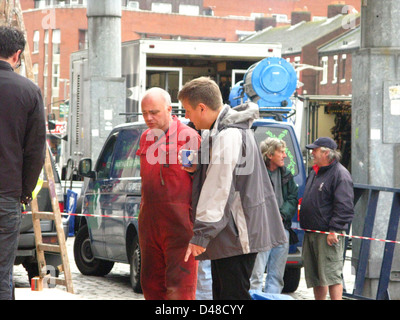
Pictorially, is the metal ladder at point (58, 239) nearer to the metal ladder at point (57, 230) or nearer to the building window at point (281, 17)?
the metal ladder at point (57, 230)

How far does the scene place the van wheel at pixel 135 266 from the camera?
10.7 m

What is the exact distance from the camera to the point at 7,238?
5805 mm

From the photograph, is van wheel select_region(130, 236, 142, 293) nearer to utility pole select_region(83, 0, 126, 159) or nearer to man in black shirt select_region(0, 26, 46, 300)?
man in black shirt select_region(0, 26, 46, 300)

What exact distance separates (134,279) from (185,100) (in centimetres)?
507

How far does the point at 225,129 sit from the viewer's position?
5.88m

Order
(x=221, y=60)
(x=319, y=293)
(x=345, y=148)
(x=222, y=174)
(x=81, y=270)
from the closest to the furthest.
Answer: (x=222, y=174), (x=319, y=293), (x=81, y=270), (x=221, y=60), (x=345, y=148)

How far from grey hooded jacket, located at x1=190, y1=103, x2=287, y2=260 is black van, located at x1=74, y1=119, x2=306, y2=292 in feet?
15.0

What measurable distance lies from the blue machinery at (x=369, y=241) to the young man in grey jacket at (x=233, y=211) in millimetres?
3917

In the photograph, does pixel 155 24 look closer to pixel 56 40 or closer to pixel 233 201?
pixel 56 40

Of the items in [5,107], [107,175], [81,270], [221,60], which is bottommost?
[81,270]

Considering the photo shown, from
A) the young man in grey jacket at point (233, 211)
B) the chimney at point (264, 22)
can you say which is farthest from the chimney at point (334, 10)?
the young man in grey jacket at point (233, 211)

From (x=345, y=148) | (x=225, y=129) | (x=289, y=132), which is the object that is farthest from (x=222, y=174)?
(x=345, y=148)

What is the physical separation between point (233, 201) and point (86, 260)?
7276 millimetres

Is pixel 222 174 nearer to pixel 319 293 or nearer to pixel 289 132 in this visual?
pixel 319 293
